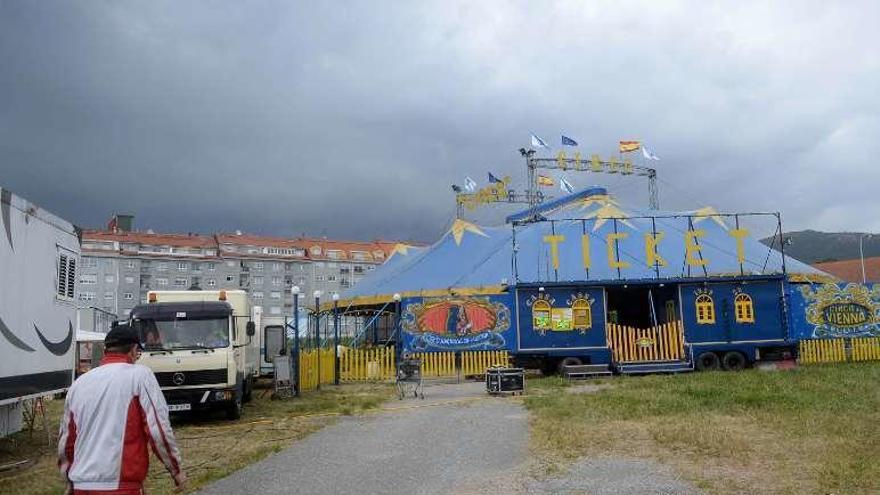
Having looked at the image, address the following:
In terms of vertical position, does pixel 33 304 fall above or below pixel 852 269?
below

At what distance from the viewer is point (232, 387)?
13297 millimetres

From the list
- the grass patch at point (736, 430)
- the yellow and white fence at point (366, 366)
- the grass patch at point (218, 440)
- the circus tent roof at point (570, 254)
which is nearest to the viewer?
the grass patch at point (736, 430)

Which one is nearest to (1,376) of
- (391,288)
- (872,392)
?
(872,392)

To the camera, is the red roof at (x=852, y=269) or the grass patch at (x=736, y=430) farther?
the red roof at (x=852, y=269)

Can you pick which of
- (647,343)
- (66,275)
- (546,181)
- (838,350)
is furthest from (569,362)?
(546,181)

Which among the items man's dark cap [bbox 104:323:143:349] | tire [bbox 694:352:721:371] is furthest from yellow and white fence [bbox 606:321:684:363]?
man's dark cap [bbox 104:323:143:349]

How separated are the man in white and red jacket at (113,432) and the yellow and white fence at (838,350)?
23108 mm

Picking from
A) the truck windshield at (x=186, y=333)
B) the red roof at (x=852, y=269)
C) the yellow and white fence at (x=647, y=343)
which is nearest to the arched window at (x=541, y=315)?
the yellow and white fence at (x=647, y=343)

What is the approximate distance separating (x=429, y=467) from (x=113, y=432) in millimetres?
4831

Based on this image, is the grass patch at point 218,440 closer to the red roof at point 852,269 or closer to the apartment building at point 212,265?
the apartment building at point 212,265

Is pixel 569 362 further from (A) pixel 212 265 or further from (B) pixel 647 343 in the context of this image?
(A) pixel 212 265

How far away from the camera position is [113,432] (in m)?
4.16

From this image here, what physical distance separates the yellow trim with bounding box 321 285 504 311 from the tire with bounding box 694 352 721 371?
6.96 meters

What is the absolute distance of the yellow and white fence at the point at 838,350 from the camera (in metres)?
23.0
